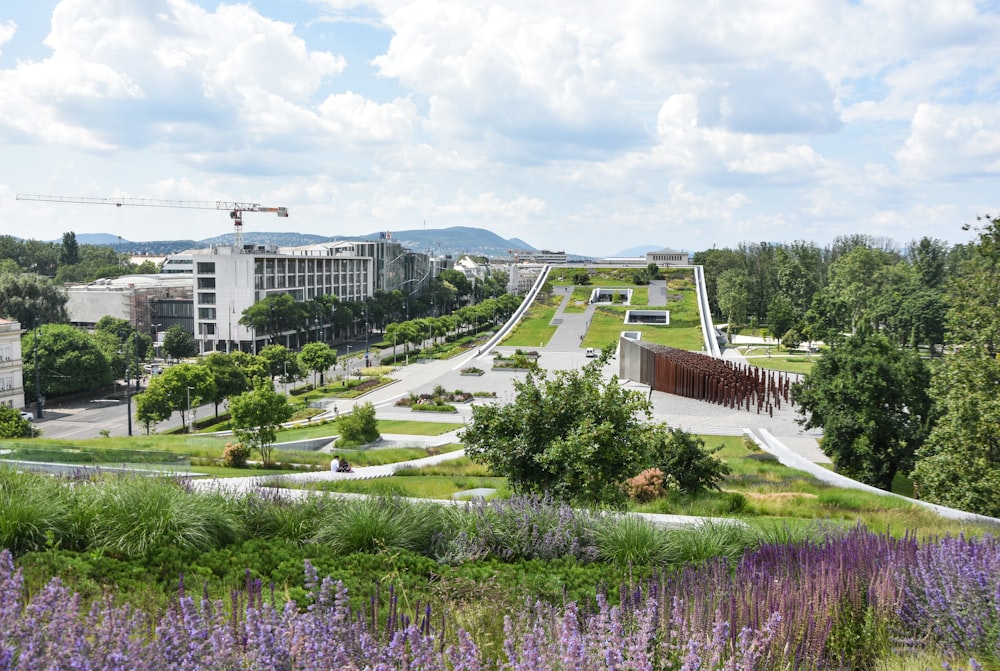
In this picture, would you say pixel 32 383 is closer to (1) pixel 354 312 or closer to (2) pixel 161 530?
(1) pixel 354 312

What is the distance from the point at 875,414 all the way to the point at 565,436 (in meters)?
13.8

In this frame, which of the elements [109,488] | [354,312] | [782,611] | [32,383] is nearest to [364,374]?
[32,383]

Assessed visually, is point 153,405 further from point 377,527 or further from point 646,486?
point 377,527

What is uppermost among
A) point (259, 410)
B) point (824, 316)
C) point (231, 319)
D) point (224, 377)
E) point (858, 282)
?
point (858, 282)

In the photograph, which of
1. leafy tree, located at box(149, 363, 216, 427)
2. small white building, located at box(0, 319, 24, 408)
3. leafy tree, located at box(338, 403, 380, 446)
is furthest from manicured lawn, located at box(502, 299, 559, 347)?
small white building, located at box(0, 319, 24, 408)

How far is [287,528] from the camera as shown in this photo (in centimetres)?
687

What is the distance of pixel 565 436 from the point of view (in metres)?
11.2

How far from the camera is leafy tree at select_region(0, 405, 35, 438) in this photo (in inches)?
1155

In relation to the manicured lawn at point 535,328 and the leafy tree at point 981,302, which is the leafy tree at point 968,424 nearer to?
the leafy tree at point 981,302

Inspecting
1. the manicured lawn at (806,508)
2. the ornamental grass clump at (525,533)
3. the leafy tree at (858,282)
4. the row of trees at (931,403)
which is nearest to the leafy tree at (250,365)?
the row of trees at (931,403)

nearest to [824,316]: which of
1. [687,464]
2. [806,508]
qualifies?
[687,464]

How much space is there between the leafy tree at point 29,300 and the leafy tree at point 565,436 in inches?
2381

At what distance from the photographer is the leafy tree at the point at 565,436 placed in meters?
10.4

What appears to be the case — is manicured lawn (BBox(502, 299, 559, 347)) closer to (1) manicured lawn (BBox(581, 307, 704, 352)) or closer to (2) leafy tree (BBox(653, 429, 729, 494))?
(1) manicured lawn (BBox(581, 307, 704, 352))
